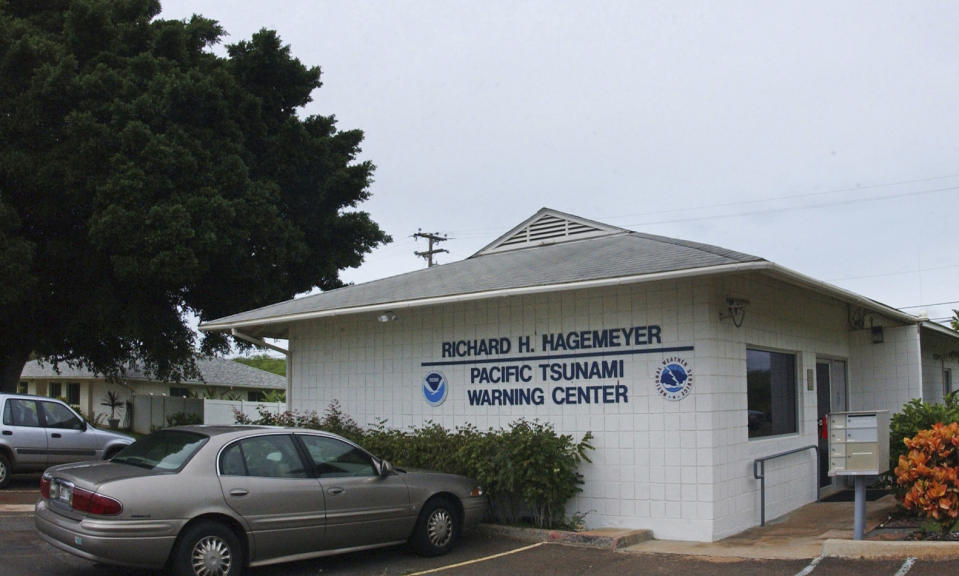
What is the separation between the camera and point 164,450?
27.4 ft

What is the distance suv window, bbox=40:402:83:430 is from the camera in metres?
15.9

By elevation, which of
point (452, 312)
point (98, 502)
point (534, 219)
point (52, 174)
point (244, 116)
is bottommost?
point (98, 502)

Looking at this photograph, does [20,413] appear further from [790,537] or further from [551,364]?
[790,537]

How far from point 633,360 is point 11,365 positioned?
1983 cm

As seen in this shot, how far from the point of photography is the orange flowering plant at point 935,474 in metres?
8.71

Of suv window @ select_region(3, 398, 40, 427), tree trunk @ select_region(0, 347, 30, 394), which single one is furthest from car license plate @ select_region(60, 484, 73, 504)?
tree trunk @ select_region(0, 347, 30, 394)

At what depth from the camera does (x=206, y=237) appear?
20141 mm

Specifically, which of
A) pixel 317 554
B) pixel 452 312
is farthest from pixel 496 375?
pixel 317 554

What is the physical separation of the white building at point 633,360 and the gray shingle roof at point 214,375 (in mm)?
29642

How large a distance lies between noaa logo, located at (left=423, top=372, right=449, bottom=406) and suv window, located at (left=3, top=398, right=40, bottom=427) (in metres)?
7.95

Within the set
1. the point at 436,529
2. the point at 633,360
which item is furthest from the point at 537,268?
the point at 436,529

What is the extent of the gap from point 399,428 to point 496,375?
1917 millimetres

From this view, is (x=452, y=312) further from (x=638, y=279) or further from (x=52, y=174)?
(x=52, y=174)

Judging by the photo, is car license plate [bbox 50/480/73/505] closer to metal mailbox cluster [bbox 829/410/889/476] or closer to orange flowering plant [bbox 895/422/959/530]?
metal mailbox cluster [bbox 829/410/889/476]
